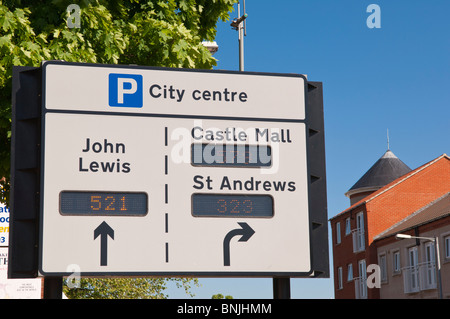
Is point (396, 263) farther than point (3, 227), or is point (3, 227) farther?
point (396, 263)

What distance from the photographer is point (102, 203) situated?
19.2ft

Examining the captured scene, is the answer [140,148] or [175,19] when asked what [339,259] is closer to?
[175,19]

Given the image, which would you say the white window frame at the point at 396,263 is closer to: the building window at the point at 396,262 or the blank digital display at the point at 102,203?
the building window at the point at 396,262

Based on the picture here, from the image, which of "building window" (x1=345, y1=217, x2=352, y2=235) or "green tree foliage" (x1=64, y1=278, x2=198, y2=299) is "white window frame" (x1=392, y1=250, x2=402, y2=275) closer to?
"building window" (x1=345, y1=217, x2=352, y2=235)

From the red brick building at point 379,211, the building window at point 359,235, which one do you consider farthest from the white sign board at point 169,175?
the building window at point 359,235

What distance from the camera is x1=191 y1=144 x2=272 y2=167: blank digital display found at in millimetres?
6066

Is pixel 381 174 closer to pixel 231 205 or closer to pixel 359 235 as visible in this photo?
pixel 359 235

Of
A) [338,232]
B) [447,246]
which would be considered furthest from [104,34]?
[338,232]

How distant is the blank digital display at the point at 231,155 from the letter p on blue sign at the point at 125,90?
2.02 ft

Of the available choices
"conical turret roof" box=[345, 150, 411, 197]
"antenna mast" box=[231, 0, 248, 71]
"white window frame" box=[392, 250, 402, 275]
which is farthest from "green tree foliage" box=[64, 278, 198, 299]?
"conical turret roof" box=[345, 150, 411, 197]

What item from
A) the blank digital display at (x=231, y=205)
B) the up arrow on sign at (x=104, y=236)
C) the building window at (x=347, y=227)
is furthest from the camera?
the building window at (x=347, y=227)

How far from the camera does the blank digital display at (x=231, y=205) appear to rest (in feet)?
19.7

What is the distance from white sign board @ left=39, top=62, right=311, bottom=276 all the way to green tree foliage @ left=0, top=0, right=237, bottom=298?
15.5 feet

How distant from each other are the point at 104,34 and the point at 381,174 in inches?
1991
